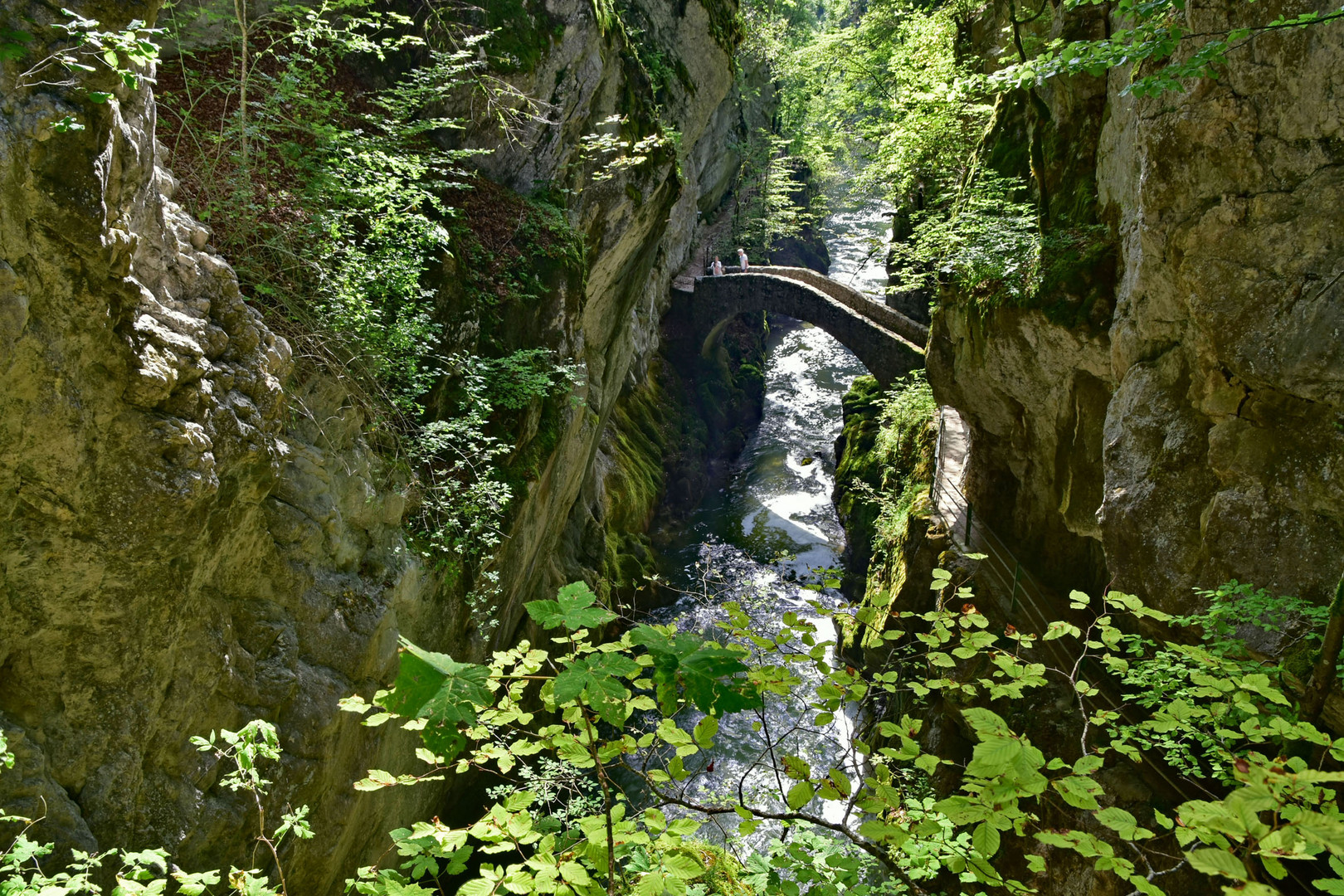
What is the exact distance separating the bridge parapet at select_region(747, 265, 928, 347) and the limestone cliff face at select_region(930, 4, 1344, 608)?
383 inches

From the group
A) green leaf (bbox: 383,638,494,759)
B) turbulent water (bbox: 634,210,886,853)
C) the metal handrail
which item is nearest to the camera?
green leaf (bbox: 383,638,494,759)

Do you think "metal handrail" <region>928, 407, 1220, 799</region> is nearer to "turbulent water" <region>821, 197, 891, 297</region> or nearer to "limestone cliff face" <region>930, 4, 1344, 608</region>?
"limestone cliff face" <region>930, 4, 1344, 608</region>

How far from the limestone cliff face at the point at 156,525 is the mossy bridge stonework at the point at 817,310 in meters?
12.4

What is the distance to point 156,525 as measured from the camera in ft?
11.8

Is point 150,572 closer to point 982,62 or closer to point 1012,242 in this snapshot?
point 1012,242

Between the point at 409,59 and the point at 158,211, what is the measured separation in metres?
5.66

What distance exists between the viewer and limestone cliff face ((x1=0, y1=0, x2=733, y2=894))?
3176 millimetres

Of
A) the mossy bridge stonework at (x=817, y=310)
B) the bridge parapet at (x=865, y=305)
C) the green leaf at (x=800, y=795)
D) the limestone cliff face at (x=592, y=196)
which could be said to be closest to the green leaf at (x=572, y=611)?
the green leaf at (x=800, y=795)

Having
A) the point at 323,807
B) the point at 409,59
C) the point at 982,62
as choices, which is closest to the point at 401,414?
the point at 323,807

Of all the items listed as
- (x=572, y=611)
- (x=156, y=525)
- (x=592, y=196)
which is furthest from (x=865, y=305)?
(x=572, y=611)

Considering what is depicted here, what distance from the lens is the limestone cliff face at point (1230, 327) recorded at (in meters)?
4.14

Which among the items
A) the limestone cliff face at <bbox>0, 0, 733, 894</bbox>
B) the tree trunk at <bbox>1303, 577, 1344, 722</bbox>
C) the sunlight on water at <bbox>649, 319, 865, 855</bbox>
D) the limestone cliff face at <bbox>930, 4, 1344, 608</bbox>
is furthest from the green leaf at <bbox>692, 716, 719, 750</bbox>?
the limestone cliff face at <bbox>930, 4, 1344, 608</bbox>

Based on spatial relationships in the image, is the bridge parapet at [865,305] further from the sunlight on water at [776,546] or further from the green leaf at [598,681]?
the green leaf at [598,681]

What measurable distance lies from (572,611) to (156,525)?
2.82m
